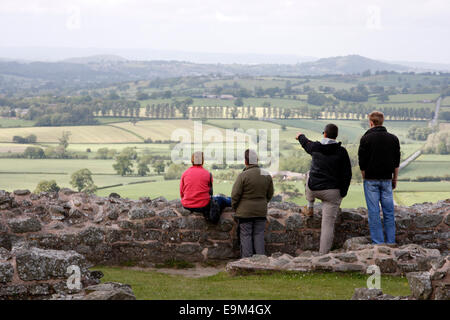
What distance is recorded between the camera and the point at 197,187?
1161 centimetres

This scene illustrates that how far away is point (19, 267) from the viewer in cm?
715

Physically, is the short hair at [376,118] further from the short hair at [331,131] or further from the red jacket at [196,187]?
the red jacket at [196,187]

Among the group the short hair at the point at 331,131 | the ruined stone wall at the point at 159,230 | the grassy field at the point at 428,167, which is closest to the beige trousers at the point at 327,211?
the ruined stone wall at the point at 159,230

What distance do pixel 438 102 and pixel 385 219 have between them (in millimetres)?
103157

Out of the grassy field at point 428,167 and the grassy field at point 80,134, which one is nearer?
the grassy field at point 428,167

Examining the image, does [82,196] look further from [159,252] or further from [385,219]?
[385,219]

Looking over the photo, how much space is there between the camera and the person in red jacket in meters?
11.6

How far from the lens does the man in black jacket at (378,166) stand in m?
10.8

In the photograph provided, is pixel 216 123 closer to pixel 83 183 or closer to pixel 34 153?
pixel 34 153

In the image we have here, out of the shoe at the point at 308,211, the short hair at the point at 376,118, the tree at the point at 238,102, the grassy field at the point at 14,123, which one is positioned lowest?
the grassy field at the point at 14,123

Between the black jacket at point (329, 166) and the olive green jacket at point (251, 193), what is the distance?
96cm

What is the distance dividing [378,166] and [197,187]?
11.5 feet

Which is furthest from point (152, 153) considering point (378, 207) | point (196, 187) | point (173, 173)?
point (378, 207)
